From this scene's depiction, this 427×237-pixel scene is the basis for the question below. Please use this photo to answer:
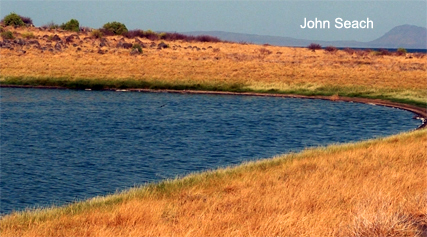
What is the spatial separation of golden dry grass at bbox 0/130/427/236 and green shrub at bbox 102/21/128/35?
2788 inches

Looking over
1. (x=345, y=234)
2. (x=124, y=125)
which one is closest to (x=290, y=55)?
(x=124, y=125)

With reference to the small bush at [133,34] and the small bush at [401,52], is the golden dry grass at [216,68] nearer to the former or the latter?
the small bush at [133,34]

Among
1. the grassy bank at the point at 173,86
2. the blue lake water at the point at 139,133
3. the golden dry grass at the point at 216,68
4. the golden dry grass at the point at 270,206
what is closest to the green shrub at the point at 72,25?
the golden dry grass at the point at 216,68

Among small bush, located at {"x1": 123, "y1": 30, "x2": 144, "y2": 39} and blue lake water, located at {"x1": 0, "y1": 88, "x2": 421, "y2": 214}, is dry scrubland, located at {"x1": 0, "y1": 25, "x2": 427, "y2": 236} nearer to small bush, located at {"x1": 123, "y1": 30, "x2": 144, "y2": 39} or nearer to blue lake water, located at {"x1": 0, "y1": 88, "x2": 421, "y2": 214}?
blue lake water, located at {"x1": 0, "y1": 88, "x2": 421, "y2": 214}

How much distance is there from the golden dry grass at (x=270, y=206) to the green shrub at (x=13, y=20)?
71.5 meters

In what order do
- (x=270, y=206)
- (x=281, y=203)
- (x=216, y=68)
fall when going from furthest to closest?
(x=216, y=68)
(x=281, y=203)
(x=270, y=206)

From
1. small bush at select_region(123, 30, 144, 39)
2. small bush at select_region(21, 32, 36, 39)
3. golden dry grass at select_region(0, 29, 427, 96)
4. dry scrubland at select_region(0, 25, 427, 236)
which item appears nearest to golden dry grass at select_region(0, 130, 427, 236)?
dry scrubland at select_region(0, 25, 427, 236)

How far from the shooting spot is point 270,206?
998 cm

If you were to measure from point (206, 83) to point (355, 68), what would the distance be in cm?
1709

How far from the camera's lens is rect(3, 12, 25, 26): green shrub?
262 ft

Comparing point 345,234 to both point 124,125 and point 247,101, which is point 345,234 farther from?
point 247,101

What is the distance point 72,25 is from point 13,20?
7.91m

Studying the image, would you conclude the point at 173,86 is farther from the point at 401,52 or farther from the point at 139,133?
the point at 401,52

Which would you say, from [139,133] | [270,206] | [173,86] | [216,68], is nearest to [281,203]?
[270,206]
